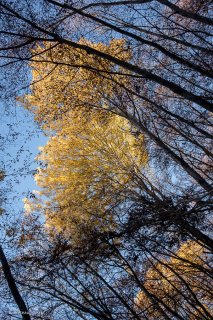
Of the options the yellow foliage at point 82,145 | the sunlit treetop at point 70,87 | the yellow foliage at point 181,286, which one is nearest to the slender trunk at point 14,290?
the yellow foliage at point 82,145

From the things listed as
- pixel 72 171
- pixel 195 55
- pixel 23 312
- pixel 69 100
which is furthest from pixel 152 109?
pixel 23 312

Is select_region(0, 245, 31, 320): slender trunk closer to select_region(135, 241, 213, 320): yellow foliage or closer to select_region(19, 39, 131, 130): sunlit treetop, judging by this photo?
select_region(135, 241, 213, 320): yellow foliage

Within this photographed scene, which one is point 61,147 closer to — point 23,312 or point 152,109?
point 152,109

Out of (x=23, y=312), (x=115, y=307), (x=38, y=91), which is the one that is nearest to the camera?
(x=115, y=307)

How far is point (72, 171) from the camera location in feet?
25.9

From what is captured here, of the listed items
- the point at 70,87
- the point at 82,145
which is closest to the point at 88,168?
the point at 82,145

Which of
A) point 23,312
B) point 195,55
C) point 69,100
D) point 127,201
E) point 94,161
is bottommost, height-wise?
point 23,312

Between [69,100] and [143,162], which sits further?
[143,162]

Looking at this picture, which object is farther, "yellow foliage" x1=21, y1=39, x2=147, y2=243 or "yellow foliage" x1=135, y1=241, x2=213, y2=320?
"yellow foliage" x1=21, y1=39, x2=147, y2=243

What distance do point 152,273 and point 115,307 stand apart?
6.00 ft

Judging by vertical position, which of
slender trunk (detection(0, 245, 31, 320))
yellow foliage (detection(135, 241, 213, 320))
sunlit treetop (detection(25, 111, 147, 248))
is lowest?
yellow foliage (detection(135, 241, 213, 320))

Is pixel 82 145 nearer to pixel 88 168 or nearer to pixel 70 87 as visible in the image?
pixel 88 168

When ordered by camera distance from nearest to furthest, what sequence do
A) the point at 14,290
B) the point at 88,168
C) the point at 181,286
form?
the point at 14,290, the point at 181,286, the point at 88,168

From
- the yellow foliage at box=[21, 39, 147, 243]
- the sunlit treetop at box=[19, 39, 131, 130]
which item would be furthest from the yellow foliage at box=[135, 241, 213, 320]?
the sunlit treetop at box=[19, 39, 131, 130]
